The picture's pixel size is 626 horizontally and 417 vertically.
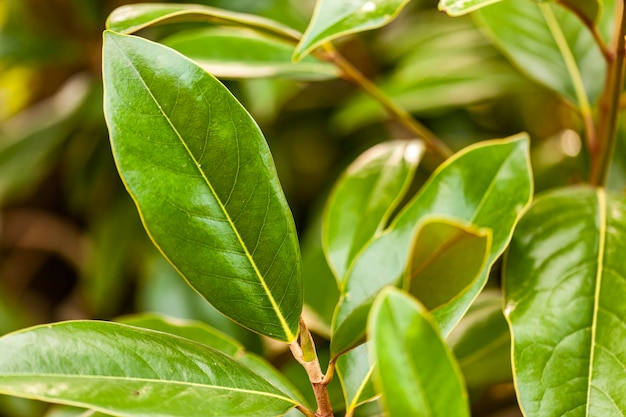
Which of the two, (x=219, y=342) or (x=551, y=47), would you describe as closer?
(x=219, y=342)

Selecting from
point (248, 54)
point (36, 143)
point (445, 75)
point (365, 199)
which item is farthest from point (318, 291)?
point (36, 143)

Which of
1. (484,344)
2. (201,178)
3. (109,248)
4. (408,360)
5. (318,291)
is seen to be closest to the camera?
(408,360)

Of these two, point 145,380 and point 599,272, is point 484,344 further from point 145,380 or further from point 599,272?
point 145,380

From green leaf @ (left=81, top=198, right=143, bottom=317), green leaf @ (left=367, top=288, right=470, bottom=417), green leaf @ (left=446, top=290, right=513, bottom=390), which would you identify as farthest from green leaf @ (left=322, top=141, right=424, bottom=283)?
green leaf @ (left=81, top=198, right=143, bottom=317)

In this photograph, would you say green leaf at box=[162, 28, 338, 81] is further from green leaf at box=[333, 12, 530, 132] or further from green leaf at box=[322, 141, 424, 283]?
green leaf at box=[333, 12, 530, 132]

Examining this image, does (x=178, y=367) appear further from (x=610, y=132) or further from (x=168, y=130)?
(x=610, y=132)

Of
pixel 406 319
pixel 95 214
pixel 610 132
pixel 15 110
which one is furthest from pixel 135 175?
pixel 15 110
